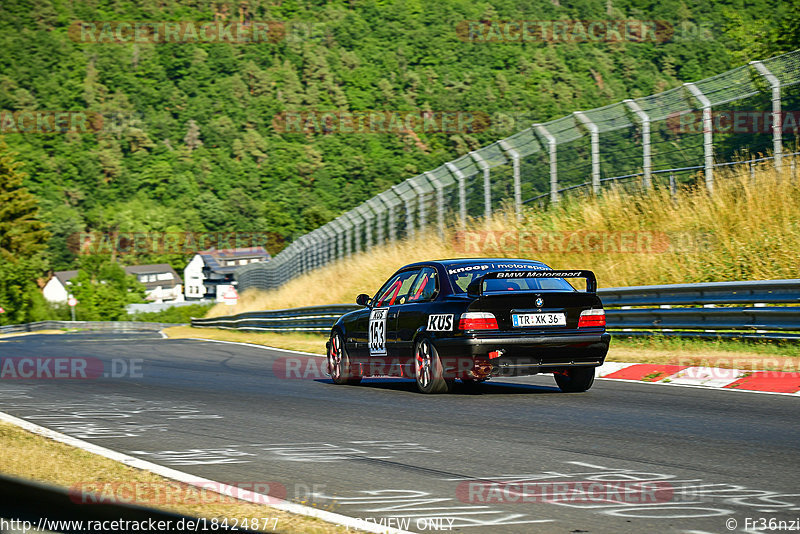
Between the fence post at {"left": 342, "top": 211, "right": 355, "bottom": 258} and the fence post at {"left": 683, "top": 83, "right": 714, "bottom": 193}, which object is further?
the fence post at {"left": 342, "top": 211, "right": 355, "bottom": 258}

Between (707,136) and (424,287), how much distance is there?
24.9 ft

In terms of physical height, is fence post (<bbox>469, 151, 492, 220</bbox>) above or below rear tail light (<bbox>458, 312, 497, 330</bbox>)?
above

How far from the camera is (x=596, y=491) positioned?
209 inches

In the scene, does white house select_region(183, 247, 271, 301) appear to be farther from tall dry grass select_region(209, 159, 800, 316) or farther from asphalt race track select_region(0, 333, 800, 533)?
asphalt race track select_region(0, 333, 800, 533)

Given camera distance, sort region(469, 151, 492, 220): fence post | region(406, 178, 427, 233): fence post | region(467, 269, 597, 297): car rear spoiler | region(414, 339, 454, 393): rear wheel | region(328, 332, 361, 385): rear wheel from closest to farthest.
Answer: region(467, 269, 597, 297): car rear spoiler → region(414, 339, 454, 393): rear wheel → region(328, 332, 361, 385): rear wheel → region(469, 151, 492, 220): fence post → region(406, 178, 427, 233): fence post

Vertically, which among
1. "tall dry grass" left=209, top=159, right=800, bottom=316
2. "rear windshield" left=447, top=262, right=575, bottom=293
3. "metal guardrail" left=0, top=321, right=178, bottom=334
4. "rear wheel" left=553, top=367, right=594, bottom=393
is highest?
"tall dry grass" left=209, top=159, right=800, bottom=316

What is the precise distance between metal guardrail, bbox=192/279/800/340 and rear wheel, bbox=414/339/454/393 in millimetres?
4163

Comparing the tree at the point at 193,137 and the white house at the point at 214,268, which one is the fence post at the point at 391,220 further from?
the tree at the point at 193,137

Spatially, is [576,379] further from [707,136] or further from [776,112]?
[707,136]

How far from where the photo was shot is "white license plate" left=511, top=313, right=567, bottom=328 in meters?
9.88

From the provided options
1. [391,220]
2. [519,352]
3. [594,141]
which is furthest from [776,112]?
[391,220]

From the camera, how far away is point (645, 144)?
58.6 feet

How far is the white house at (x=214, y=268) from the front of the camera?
154 meters

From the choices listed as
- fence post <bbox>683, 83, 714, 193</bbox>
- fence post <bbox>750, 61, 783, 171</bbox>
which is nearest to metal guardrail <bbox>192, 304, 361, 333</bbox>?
fence post <bbox>683, 83, 714, 193</bbox>
